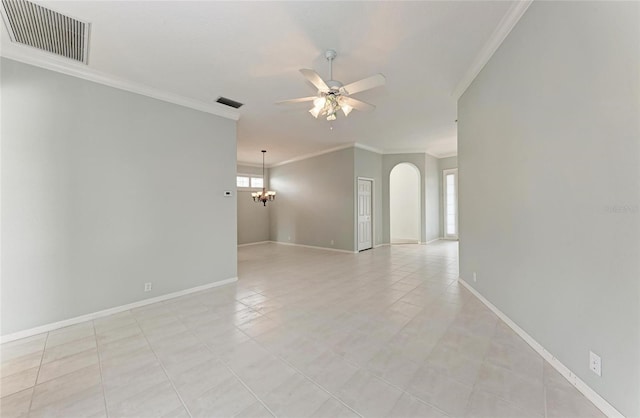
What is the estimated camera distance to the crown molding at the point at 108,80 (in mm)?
2521

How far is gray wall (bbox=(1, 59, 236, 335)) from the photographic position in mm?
2480

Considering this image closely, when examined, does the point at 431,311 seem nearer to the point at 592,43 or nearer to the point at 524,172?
the point at 524,172

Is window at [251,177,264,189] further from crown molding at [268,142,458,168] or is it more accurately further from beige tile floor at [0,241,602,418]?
beige tile floor at [0,241,602,418]

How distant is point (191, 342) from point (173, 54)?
301cm

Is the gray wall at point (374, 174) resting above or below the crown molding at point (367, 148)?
below

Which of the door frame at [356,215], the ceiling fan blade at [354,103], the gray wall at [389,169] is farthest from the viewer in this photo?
the gray wall at [389,169]

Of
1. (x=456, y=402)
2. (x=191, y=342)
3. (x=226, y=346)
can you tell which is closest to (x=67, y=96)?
(x=191, y=342)

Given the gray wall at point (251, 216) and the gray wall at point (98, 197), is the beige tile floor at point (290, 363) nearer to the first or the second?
the gray wall at point (98, 197)

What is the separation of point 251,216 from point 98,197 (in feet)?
19.6

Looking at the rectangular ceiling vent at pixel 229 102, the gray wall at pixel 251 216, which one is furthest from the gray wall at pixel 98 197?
the gray wall at pixel 251 216

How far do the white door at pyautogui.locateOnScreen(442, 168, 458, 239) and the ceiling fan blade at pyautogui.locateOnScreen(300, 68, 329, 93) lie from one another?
7598mm

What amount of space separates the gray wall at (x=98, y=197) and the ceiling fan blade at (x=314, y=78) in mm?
2288

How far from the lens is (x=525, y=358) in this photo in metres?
1.95

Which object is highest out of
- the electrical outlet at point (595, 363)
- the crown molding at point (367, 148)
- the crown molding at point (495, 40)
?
the crown molding at point (367, 148)
